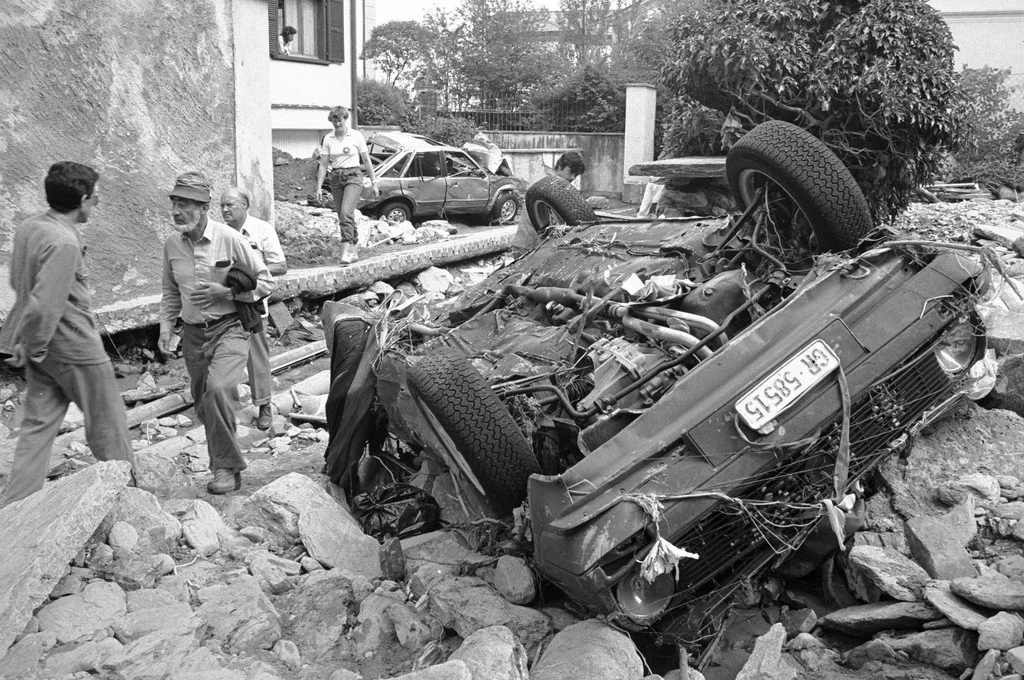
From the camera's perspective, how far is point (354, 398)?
16.6 ft

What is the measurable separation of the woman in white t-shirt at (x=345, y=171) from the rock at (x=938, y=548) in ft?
24.3

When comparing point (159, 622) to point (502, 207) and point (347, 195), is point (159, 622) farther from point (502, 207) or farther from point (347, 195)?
point (502, 207)

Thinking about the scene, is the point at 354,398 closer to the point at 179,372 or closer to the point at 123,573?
the point at 123,573

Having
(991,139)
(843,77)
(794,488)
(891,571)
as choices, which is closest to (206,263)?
(794,488)

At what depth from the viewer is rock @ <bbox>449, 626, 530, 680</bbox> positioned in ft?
10.2

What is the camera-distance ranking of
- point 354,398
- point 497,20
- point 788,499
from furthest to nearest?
point 497,20, point 354,398, point 788,499

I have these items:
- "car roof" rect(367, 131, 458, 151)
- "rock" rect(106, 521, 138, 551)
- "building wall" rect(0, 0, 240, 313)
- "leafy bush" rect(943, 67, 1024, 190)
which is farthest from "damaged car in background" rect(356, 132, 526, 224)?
"rock" rect(106, 521, 138, 551)

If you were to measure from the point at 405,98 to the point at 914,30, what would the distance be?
19.1 m

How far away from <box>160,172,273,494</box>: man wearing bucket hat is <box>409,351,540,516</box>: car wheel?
1.64 metres

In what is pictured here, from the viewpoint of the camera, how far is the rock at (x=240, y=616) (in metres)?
3.60

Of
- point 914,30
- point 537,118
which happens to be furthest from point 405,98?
point 914,30

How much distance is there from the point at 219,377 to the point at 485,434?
6.41 feet

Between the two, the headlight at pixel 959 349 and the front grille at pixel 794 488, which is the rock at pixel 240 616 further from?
the headlight at pixel 959 349

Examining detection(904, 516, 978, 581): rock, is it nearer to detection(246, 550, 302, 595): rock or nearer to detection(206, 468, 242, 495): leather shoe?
detection(246, 550, 302, 595): rock
